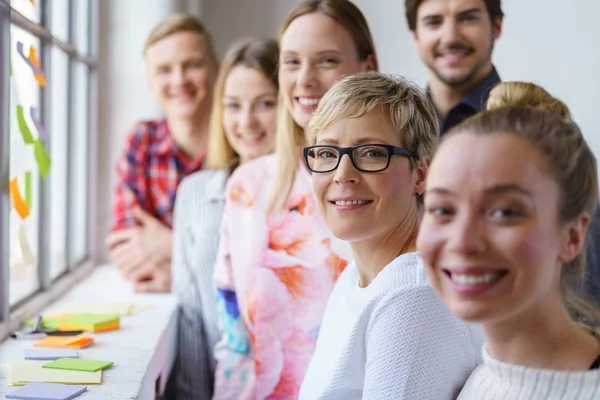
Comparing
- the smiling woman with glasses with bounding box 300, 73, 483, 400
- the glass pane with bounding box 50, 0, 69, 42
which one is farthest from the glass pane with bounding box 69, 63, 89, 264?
the smiling woman with glasses with bounding box 300, 73, 483, 400

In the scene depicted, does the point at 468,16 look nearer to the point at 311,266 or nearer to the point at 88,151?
the point at 311,266

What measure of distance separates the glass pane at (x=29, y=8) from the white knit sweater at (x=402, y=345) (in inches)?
60.3

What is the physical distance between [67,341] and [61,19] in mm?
1736

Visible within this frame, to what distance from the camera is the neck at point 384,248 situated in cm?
147

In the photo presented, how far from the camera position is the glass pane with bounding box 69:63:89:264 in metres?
3.72

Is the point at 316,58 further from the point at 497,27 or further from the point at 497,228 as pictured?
the point at 497,228

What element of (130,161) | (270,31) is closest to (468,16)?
(130,161)

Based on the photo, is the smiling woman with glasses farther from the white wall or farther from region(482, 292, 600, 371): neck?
the white wall

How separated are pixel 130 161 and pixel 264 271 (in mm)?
1403

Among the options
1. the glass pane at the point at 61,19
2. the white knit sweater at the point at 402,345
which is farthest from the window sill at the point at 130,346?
the glass pane at the point at 61,19

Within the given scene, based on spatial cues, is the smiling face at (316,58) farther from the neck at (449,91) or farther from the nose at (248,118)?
the nose at (248,118)

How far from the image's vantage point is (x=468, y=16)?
220cm

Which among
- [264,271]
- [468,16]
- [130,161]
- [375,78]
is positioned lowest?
[264,271]

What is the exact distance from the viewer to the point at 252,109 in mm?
2676
